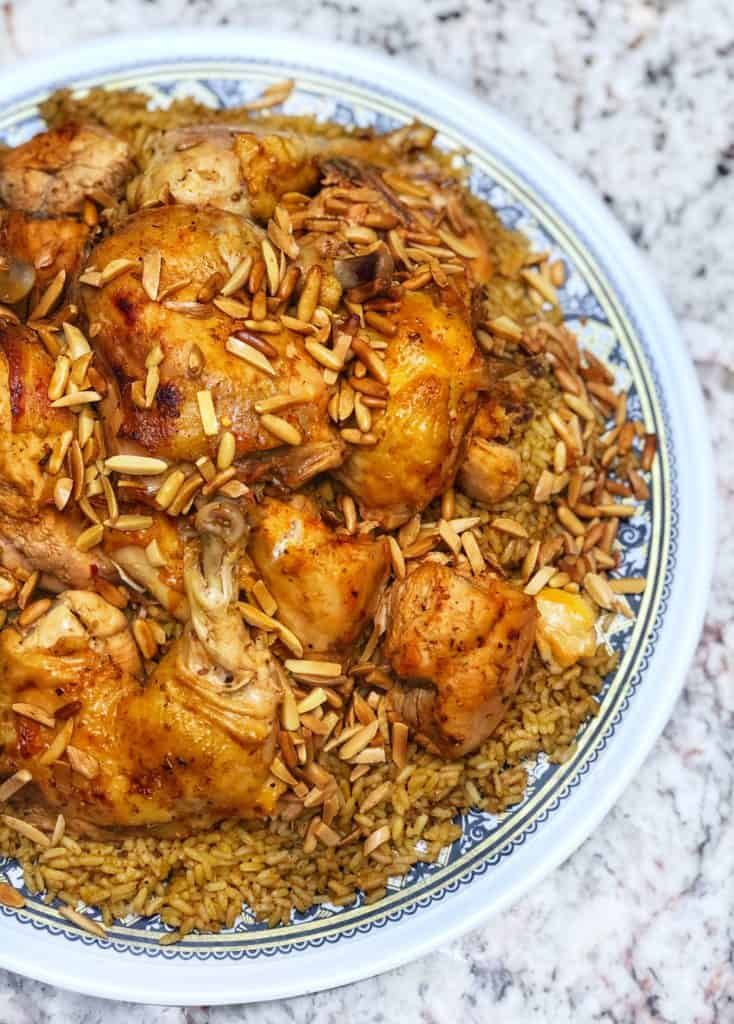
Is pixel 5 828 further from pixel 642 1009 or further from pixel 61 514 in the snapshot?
pixel 642 1009

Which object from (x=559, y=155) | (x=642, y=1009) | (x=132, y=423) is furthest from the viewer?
(x=559, y=155)

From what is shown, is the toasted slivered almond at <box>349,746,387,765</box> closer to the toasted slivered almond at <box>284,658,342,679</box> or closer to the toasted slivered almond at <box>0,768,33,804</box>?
the toasted slivered almond at <box>284,658,342,679</box>

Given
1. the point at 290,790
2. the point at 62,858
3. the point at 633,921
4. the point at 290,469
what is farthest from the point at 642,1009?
the point at 290,469

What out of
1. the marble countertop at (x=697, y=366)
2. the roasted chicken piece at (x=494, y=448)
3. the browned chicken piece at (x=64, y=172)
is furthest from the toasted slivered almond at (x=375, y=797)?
the browned chicken piece at (x=64, y=172)

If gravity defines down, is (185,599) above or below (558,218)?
below

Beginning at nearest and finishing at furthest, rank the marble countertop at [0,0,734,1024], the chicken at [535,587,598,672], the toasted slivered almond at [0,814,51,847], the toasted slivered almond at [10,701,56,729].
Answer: the toasted slivered almond at [10,701,56,729] → the toasted slivered almond at [0,814,51,847] → the chicken at [535,587,598,672] → the marble countertop at [0,0,734,1024]

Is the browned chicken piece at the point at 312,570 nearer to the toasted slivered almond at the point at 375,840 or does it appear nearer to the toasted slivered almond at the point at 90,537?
the toasted slivered almond at the point at 90,537

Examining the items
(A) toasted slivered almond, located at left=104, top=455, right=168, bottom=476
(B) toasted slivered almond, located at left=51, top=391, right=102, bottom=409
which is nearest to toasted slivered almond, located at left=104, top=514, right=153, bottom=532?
(A) toasted slivered almond, located at left=104, top=455, right=168, bottom=476
